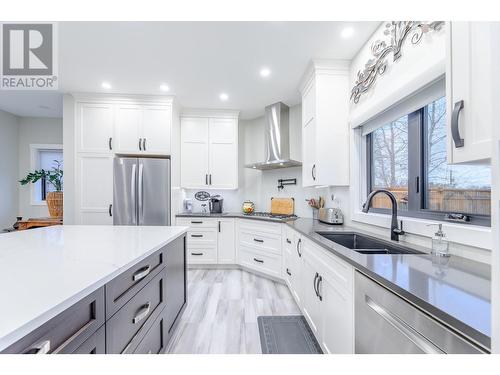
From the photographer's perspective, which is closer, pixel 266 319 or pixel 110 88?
pixel 266 319

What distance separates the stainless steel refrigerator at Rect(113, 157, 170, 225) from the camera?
3016mm

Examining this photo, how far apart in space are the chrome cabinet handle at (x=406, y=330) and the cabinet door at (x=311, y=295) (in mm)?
752

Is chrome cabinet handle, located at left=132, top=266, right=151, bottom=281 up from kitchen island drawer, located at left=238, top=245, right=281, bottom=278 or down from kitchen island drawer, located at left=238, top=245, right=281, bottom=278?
up

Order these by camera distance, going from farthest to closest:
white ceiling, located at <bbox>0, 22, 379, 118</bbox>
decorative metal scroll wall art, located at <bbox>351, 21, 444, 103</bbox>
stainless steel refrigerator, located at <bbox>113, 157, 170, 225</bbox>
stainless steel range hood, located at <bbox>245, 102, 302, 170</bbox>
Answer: stainless steel range hood, located at <bbox>245, 102, 302, 170</bbox>
stainless steel refrigerator, located at <bbox>113, 157, 170, 225</bbox>
white ceiling, located at <bbox>0, 22, 379, 118</bbox>
decorative metal scroll wall art, located at <bbox>351, 21, 444, 103</bbox>

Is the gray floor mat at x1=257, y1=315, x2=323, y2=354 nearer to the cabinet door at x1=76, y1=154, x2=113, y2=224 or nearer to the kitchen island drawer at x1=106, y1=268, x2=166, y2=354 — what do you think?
the kitchen island drawer at x1=106, y1=268, x2=166, y2=354

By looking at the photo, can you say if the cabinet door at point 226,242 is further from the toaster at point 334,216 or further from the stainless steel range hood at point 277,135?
the toaster at point 334,216

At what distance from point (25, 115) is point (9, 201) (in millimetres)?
1612

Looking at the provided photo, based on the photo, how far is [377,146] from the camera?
209 centimetres

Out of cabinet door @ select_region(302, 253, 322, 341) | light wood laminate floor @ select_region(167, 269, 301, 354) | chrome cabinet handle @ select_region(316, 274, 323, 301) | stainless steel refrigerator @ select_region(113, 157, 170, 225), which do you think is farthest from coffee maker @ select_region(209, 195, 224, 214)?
chrome cabinet handle @ select_region(316, 274, 323, 301)

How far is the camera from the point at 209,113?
12.1 feet

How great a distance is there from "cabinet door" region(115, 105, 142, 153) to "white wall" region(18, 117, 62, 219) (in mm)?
2131
